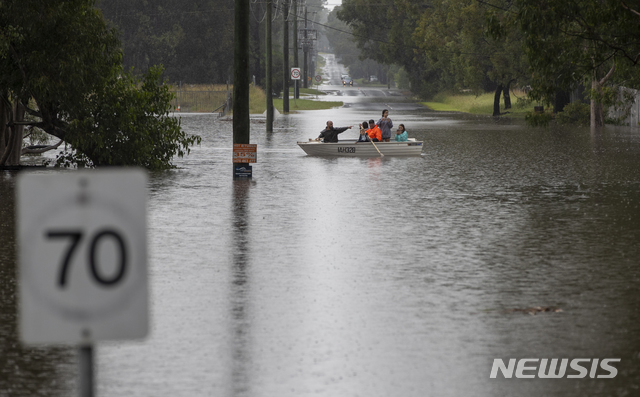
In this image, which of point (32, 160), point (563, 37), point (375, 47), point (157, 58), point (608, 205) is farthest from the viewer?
point (375, 47)

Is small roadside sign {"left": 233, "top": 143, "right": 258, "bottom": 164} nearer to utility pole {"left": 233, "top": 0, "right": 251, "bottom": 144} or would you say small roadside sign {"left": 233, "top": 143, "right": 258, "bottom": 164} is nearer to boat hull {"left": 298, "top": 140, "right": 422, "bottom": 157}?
utility pole {"left": 233, "top": 0, "right": 251, "bottom": 144}

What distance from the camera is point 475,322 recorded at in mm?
8133

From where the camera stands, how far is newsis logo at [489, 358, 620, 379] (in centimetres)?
663

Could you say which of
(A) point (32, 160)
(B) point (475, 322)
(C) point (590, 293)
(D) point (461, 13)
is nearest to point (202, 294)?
(B) point (475, 322)

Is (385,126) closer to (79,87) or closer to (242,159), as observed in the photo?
(242,159)

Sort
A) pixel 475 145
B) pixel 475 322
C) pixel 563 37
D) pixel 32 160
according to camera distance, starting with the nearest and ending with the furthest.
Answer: pixel 475 322 < pixel 563 37 < pixel 32 160 < pixel 475 145

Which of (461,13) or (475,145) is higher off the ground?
(461,13)

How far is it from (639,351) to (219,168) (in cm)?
1758

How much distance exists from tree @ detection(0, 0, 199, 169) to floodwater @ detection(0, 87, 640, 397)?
5.82 feet

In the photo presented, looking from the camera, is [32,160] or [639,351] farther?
[32,160]

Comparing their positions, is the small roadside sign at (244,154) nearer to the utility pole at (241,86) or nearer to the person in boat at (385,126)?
the utility pole at (241,86)

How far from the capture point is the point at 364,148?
90.4ft

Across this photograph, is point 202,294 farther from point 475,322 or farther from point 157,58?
point 157,58

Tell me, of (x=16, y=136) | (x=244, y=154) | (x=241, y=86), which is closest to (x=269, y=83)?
(x=16, y=136)
